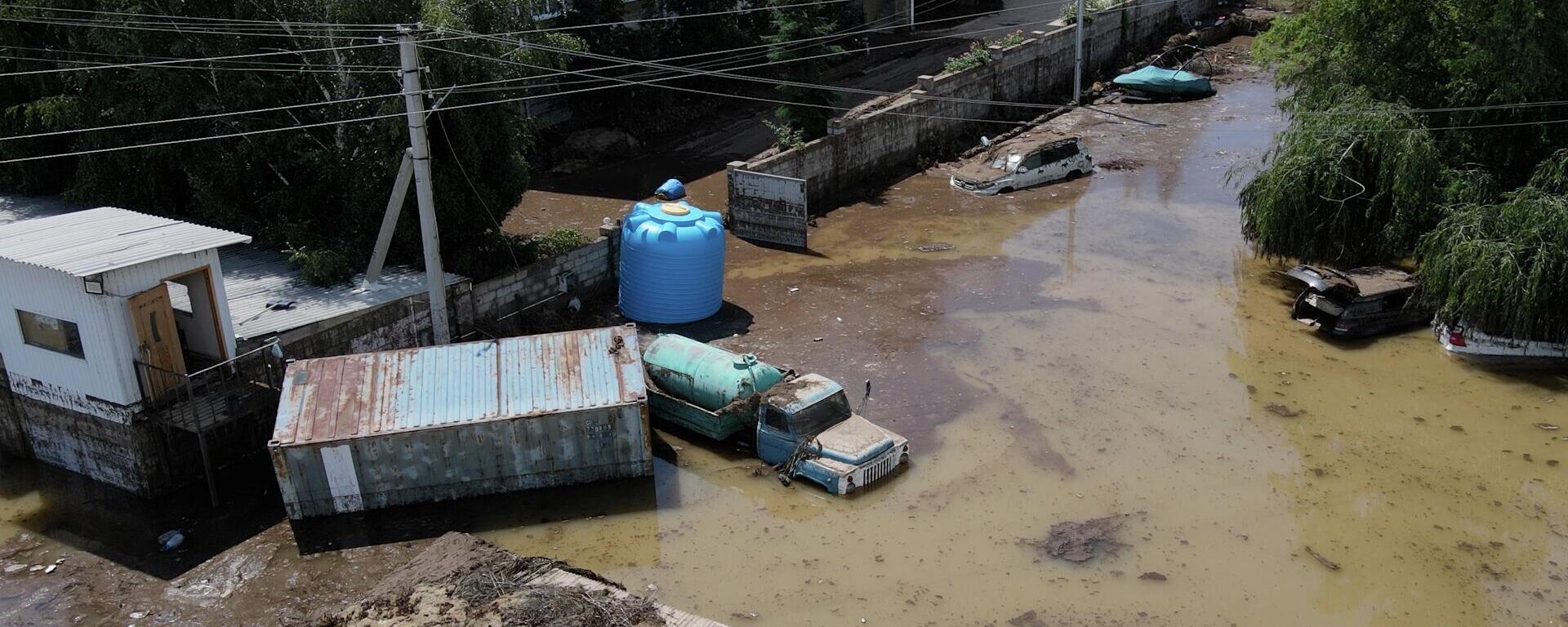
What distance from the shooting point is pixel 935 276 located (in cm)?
2245

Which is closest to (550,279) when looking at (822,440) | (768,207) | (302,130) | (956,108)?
(302,130)

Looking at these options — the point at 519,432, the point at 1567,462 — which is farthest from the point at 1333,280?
the point at 519,432

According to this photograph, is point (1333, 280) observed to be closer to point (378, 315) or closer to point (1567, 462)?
point (1567, 462)

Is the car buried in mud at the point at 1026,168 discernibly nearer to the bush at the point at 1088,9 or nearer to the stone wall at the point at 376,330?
the bush at the point at 1088,9

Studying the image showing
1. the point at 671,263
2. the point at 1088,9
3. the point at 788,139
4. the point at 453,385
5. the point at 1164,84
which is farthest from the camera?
the point at 1088,9

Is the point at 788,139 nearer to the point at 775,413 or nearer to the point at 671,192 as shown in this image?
the point at 671,192

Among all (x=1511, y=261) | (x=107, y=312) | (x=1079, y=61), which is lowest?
(x=1511, y=261)

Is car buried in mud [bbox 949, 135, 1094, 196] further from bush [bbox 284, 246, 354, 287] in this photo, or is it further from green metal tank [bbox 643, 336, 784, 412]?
bush [bbox 284, 246, 354, 287]

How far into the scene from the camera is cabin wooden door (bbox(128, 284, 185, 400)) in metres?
14.9

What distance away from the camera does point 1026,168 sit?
27.8 metres

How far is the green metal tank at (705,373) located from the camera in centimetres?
1623

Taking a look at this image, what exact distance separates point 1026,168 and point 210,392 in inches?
746

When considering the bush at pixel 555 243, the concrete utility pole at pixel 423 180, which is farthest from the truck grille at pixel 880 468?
the bush at pixel 555 243

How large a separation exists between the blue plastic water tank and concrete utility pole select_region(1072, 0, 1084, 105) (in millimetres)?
18156
